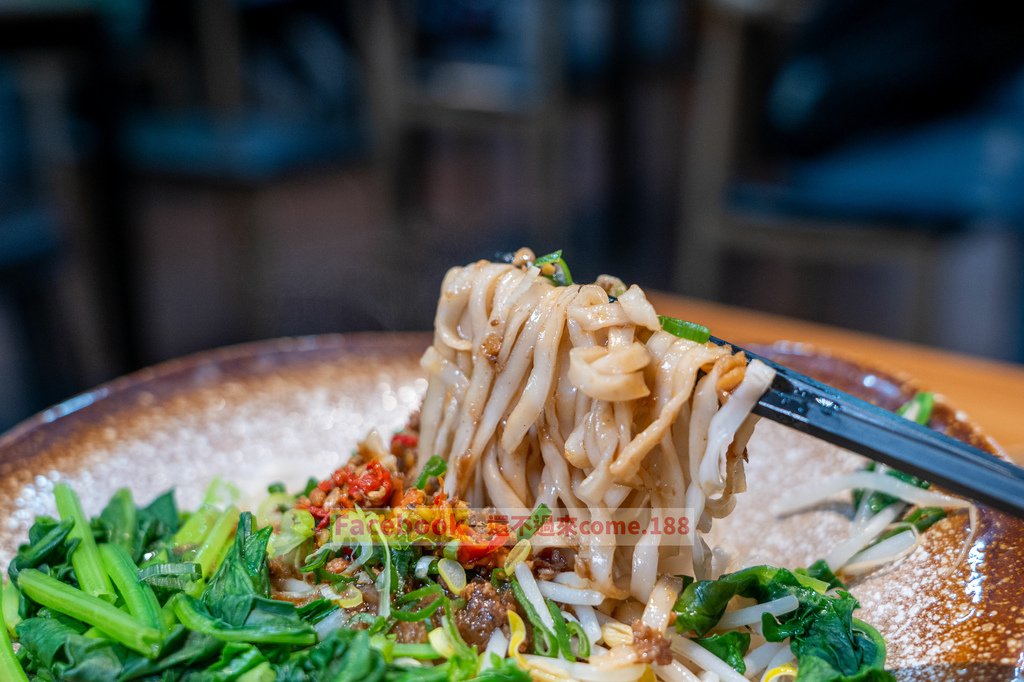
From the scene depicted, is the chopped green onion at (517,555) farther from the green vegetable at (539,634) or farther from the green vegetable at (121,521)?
the green vegetable at (121,521)

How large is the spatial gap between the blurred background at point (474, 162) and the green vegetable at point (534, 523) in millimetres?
3036

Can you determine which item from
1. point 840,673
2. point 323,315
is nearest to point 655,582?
point 840,673

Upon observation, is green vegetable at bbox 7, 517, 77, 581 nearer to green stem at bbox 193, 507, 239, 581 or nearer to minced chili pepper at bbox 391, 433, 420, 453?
green stem at bbox 193, 507, 239, 581

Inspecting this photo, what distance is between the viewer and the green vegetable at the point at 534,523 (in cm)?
152

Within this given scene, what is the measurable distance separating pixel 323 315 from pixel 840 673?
15.3ft

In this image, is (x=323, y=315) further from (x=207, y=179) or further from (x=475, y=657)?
(x=475, y=657)

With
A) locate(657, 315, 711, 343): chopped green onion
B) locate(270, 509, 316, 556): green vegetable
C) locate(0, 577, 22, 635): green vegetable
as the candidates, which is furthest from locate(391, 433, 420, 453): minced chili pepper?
locate(0, 577, 22, 635): green vegetable

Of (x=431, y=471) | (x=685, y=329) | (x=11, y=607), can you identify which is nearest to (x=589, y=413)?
(x=685, y=329)

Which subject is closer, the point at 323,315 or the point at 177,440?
the point at 177,440

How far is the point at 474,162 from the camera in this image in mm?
7074

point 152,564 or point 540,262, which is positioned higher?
point 540,262

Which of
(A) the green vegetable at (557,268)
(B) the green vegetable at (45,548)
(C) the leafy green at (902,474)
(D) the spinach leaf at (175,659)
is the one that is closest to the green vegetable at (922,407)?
(C) the leafy green at (902,474)

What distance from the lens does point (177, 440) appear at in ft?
6.84

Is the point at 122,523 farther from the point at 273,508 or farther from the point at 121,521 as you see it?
the point at 273,508
